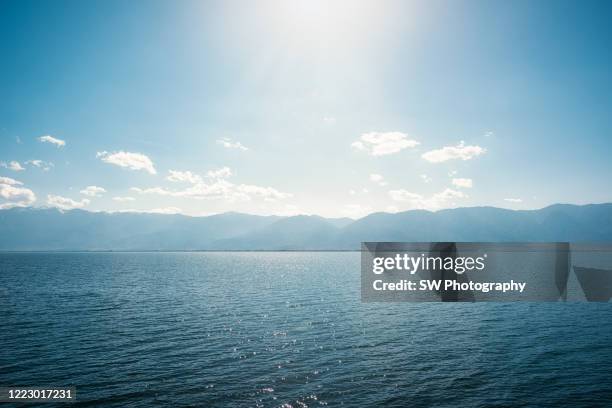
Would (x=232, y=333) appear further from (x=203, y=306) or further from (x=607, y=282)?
(x=607, y=282)

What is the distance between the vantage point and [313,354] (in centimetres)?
4569

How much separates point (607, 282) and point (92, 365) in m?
164

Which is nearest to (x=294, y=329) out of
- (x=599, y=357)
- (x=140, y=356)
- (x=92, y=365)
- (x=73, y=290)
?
(x=140, y=356)

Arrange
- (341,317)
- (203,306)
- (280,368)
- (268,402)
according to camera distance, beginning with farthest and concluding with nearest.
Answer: (203,306) → (341,317) → (280,368) → (268,402)

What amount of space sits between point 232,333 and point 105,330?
853 inches

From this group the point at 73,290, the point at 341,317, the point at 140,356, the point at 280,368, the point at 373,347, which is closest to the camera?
the point at 280,368

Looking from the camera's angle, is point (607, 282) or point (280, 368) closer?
point (280, 368)

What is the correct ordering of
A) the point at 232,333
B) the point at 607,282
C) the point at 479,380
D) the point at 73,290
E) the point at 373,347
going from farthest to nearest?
1. the point at 607,282
2. the point at 73,290
3. the point at 232,333
4. the point at 373,347
5. the point at 479,380

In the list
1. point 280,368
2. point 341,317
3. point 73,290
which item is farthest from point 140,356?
point 73,290

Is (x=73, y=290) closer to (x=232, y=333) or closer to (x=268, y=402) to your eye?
(x=232, y=333)

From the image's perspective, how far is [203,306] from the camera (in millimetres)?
80562

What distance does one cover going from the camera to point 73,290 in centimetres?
10662

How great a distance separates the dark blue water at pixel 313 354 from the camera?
33.6 meters

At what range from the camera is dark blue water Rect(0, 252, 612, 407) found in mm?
33625
